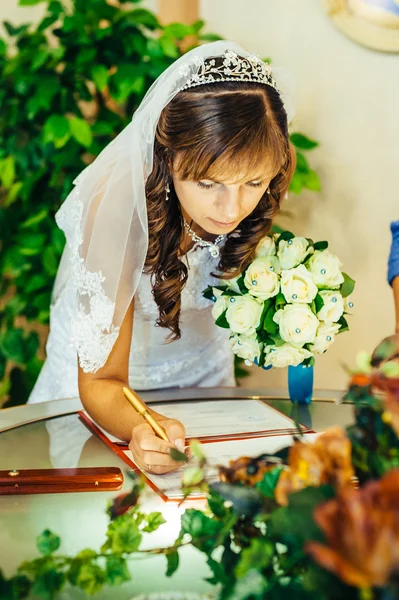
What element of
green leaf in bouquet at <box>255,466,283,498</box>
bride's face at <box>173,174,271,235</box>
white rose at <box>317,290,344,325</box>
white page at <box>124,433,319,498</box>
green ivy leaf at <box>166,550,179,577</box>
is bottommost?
white page at <box>124,433,319,498</box>

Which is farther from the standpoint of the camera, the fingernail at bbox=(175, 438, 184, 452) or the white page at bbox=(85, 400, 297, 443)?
the white page at bbox=(85, 400, 297, 443)

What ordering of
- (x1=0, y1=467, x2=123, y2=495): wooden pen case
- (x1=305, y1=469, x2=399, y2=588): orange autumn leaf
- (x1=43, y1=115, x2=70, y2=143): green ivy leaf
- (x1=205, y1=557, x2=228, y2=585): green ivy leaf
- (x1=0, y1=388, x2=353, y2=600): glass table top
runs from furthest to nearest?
1. (x1=43, y1=115, x2=70, y2=143): green ivy leaf
2. (x1=0, y1=467, x2=123, y2=495): wooden pen case
3. (x1=0, y1=388, x2=353, y2=600): glass table top
4. (x1=205, y1=557, x2=228, y2=585): green ivy leaf
5. (x1=305, y1=469, x2=399, y2=588): orange autumn leaf

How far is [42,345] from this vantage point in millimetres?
3074

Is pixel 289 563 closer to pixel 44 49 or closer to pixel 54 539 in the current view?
pixel 54 539

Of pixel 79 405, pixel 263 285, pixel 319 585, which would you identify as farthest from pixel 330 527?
pixel 79 405

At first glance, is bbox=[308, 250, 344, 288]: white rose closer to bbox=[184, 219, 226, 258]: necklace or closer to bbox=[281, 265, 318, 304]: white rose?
bbox=[281, 265, 318, 304]: white rose

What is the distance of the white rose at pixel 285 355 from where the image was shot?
1479 mm

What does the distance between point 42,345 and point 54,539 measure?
2441mm

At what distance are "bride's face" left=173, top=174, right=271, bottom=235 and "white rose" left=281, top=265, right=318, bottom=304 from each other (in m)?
0.18

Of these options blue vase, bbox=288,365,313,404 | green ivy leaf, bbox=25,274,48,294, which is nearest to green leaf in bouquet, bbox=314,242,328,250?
blue vase, bbox=288,365,313,404

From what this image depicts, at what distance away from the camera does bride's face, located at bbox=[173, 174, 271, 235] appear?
1.49 meters

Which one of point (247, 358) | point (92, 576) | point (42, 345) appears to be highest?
point (92, 576)

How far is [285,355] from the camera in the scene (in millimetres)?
1480

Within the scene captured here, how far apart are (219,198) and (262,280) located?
0.20 metres
